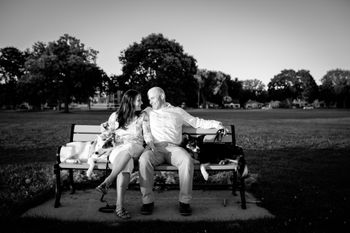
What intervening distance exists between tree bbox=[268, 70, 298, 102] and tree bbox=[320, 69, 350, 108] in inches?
375

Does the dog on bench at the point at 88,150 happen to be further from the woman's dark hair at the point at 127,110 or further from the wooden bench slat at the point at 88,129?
the wooden bench slat at the point at 88,129

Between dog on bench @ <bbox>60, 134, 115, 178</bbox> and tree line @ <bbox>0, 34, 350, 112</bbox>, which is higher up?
tree line @ <bbox>0, 34, 350, 112</bbox>

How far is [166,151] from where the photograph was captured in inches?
178

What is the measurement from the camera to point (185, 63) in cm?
4019

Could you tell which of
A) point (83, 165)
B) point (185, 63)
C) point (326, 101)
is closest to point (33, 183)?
point (83, 165)

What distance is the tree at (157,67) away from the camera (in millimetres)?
37969

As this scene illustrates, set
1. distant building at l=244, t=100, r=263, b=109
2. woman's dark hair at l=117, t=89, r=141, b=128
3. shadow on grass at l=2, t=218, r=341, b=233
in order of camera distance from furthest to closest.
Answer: distant building at l=244, t=100, r=263, b=109 → woman's dark hair at l=117, t=89, r=141, b=128 → shadow on grass at l=2, t=218, r=341, b=233

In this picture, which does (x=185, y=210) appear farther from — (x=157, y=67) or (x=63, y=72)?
(x=63, y=72)

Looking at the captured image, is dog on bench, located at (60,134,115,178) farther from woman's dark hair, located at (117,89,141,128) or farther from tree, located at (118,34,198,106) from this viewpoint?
tree, located at (118,34,198,106)

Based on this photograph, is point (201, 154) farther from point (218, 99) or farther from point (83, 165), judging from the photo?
point (218, 99)

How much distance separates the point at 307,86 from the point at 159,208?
332ft

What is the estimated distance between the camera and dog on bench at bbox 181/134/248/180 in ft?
14.0

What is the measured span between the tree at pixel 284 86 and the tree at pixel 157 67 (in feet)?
223

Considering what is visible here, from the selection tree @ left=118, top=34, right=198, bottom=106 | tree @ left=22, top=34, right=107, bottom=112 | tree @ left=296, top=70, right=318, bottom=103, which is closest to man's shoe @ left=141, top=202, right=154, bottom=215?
tree @ left=118, top=34, right=198, bottom=106
